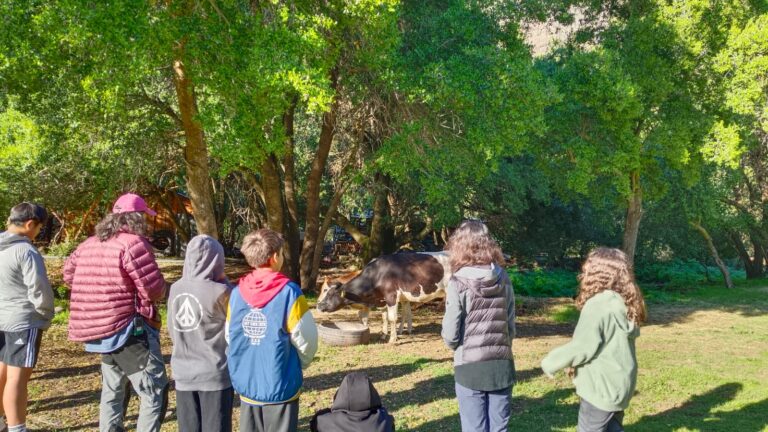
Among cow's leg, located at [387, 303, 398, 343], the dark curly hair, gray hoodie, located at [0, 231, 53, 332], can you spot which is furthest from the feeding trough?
the dark curly hair

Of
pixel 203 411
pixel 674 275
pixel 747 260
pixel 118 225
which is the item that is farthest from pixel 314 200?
pixel 747 260

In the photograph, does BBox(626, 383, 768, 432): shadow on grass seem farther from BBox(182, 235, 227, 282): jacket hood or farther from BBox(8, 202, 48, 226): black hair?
BBox(8, 202, 48, 226): black hair

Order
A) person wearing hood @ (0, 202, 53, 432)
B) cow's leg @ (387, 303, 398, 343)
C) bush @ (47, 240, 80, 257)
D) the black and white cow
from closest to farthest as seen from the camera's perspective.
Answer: person wearing hood @ (0, 202, 53, 432)
cow's leg @ (387, 303, 398, 343)
the black and white cow
bush @ (47, 240, 80, 257)

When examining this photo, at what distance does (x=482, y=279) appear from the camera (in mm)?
4359

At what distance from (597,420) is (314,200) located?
12.3 metres

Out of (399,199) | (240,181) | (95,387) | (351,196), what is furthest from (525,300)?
(95,387)

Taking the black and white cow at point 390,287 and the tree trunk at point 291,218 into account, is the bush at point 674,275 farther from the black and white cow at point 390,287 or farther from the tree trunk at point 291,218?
the black and white cow at point 390,287

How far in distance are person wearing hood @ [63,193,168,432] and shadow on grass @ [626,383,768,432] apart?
4604 millimetres

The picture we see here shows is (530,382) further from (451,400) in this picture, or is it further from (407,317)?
(407,317)

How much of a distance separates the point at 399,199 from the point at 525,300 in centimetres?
555

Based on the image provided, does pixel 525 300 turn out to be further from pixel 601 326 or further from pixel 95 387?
pixel 601 326

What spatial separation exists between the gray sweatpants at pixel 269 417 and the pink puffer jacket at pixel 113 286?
4.27 feet

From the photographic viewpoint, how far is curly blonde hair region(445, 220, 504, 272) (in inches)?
174

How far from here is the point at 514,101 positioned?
10.6 m
